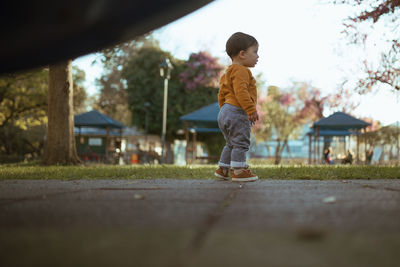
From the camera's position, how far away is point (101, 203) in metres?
1.60

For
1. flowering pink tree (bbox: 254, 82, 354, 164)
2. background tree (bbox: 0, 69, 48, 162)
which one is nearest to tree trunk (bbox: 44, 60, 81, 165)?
background tree (bbox: 0, 69, 48, 162)

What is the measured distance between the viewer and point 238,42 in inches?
141

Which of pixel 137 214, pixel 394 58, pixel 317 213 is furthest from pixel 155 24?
pixel 394 58

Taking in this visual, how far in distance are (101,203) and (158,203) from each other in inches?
9.5

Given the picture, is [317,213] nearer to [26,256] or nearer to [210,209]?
[210,209]

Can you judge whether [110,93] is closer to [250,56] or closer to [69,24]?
[250,56]

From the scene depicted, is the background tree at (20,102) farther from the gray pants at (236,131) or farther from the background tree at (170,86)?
the gray pants at (236,131)

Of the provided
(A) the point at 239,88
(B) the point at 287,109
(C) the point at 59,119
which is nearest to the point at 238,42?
(A) the point at 239,88

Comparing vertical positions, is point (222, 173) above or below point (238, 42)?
below

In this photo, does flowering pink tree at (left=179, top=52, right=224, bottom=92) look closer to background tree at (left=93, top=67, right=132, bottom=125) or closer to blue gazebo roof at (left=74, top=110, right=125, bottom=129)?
blue gazebo roof at (left=74, top=110, right=125, bottom=129)

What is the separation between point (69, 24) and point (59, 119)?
748cm

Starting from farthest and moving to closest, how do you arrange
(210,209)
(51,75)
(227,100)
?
(51,75)
(227,100)
(210,209)

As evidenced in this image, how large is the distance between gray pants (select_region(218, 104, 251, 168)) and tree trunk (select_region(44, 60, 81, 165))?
223 inches

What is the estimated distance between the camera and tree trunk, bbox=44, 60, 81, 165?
27.0ft
